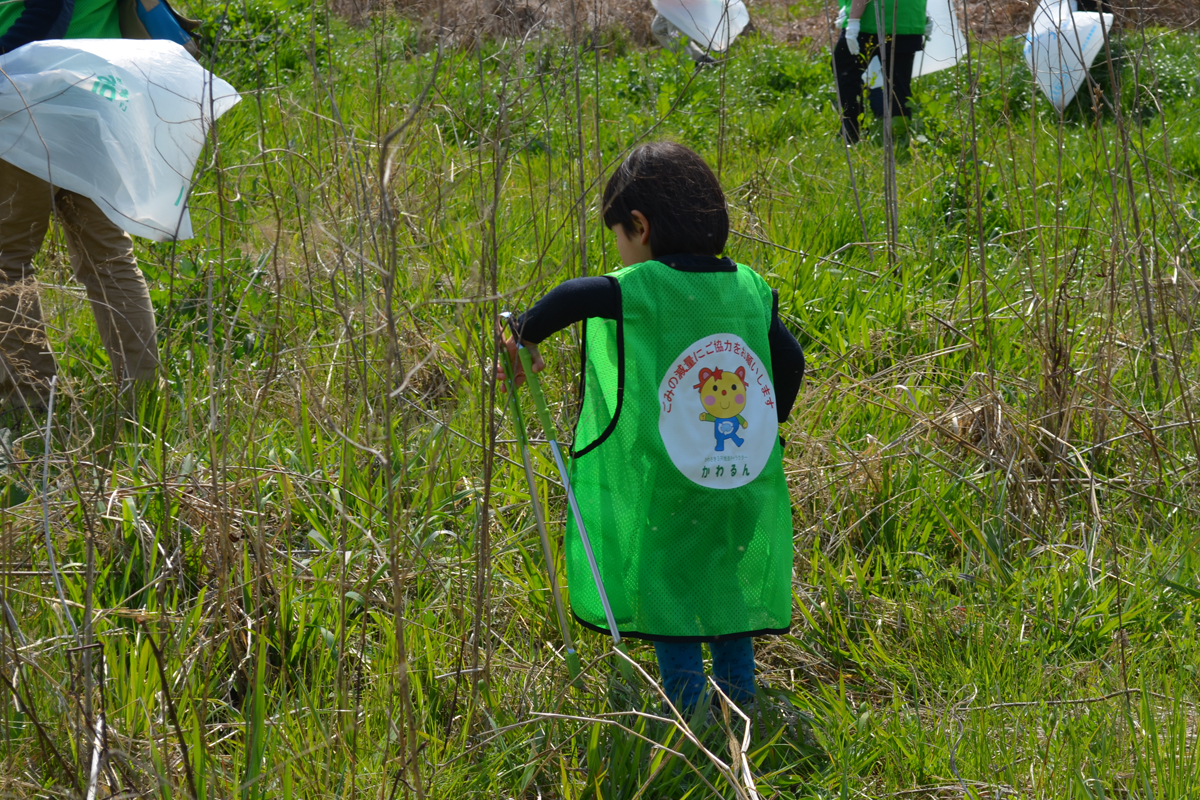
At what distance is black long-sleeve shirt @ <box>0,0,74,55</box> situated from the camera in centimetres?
237

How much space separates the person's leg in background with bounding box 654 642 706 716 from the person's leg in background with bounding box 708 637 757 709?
2.3 inches

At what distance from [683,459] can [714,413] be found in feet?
0.29

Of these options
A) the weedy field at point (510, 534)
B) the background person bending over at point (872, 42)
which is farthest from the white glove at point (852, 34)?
the weedy field at point (510, 534)

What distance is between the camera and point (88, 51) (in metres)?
2.23

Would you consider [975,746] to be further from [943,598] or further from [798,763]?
[943,598]

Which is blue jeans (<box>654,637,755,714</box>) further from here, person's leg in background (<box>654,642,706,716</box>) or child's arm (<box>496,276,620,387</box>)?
child's arm (<box>496,276,620,387</box>)

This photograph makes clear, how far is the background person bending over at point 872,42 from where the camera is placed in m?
4.77

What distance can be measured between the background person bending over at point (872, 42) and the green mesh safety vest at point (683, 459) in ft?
10.5

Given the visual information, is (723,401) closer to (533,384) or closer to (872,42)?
(533,384)

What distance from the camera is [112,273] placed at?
8.77 feet

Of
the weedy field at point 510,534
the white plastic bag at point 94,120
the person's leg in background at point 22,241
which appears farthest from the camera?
the person's leg in background at point 22,241

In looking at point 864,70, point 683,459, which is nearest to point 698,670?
point 683,459

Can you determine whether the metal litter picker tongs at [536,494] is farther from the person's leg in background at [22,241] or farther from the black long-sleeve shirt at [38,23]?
the black long-sleeve shirt at [38,23]

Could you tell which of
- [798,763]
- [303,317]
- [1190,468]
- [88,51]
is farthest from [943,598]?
[88,51]
